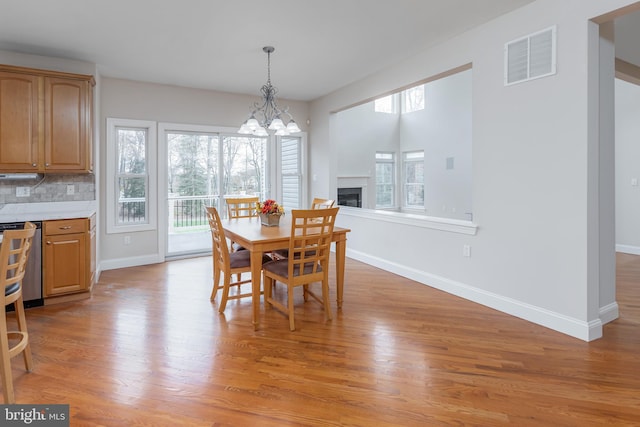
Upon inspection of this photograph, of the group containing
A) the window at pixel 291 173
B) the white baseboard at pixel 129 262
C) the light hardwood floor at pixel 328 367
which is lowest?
the light hardwood floor at pixel 328 367

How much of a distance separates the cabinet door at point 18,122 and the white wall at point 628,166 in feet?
27.1

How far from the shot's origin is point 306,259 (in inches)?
123

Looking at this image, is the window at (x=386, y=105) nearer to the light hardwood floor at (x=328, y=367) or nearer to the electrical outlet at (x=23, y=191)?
the light hardwood floor at (x=328, y=367)

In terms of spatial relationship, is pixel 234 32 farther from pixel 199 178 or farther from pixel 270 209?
pixel 199 178

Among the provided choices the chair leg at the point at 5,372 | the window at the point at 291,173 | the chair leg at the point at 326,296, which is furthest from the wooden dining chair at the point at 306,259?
the window at the point at 291,173

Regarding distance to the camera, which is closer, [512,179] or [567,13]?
[567,13]

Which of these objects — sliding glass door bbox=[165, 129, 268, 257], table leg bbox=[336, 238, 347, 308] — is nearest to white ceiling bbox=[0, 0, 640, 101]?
sliding glass door bbox=[165, 129, 268, 257]

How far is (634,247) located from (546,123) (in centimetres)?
447

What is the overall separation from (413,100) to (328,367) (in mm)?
8346

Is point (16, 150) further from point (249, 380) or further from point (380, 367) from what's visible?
point (380, 367)

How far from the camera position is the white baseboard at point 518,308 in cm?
284

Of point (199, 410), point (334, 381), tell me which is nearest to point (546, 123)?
point (334, 381)

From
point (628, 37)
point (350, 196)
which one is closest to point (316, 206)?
point (628, 37)

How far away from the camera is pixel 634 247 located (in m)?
5.85
